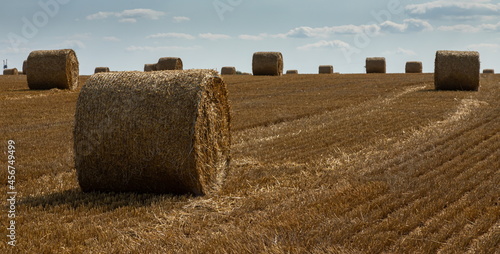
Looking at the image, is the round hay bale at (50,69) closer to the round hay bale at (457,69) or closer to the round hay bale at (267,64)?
the round hay bale at (267,64)

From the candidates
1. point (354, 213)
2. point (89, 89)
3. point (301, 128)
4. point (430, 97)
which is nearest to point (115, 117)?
point (89, 89)

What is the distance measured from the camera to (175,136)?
7414mm

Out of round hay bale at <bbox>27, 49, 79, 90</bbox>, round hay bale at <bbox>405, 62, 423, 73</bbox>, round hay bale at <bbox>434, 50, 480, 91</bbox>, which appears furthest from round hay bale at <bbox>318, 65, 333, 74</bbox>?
round hay bale at <bbox>27, 49, 79, 90</bbox>

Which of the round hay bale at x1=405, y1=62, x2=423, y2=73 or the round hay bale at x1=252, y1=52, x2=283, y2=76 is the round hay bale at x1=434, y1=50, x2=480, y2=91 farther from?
the round hay bale at x1=405, y1=62, x2=423, y2=73

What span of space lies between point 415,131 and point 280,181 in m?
5.83

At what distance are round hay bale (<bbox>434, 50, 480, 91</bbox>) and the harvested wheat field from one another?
813 cm


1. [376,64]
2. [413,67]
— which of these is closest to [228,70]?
[376,64]

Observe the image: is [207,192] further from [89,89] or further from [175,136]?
[89,89]

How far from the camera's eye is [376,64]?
4188 centimetres

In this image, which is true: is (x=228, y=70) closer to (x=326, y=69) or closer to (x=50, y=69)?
(x=326, y=69)

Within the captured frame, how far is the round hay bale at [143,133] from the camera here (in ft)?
24.3

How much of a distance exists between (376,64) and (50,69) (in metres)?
26.0

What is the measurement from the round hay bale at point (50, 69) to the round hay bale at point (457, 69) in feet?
52.4

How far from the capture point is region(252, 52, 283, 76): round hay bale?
35531mm
